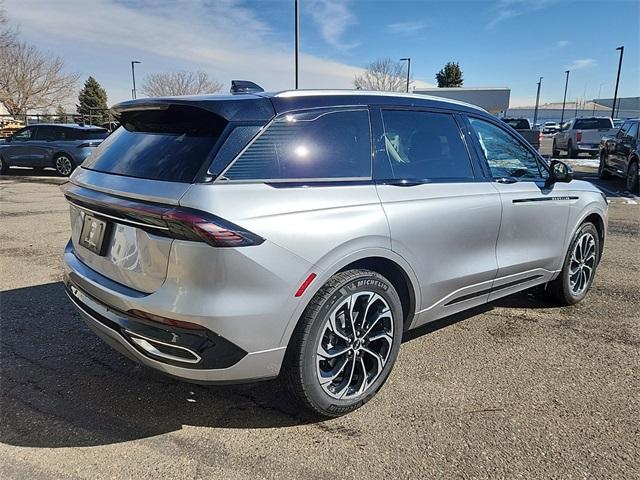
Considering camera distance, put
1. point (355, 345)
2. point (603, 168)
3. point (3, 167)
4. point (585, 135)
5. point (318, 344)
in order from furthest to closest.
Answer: point (585, 135), point (3, 167), point (603, 168), point (355, 345), point (318, 344)

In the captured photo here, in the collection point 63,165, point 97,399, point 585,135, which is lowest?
point 97,399

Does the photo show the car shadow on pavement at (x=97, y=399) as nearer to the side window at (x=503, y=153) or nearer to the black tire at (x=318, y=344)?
the black tire at (x=318, y=344)

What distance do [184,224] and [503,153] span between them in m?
2.74

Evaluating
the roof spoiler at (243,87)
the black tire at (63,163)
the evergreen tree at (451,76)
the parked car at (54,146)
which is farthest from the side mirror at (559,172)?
the evergreen tree at (451,76)

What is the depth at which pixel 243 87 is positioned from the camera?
299cm

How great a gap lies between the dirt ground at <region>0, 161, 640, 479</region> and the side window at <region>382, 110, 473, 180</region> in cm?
132

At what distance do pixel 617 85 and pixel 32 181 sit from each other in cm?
4377

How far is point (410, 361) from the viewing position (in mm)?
3414

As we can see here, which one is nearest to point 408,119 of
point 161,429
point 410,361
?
point 410,361

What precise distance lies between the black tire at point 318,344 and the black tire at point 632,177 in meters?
11.6

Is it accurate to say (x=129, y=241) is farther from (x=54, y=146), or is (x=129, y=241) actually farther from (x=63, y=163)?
(x=54, y=146)

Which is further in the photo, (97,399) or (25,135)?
(25,135)

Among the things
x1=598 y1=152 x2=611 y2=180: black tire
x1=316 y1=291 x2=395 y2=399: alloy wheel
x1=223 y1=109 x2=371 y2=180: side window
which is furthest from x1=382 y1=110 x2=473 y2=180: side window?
x1=598 y1=152 x2=611 y2=180: black tire

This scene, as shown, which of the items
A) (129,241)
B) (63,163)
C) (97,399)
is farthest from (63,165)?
(129,241)
